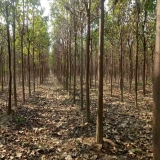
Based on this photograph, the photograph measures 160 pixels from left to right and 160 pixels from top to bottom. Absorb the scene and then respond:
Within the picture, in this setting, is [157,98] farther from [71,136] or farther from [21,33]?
[21,33]

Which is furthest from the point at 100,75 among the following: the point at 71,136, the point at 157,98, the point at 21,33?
the point at 21,33

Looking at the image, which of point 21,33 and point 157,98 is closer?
point 157,98

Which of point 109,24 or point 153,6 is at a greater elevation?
point 109,24

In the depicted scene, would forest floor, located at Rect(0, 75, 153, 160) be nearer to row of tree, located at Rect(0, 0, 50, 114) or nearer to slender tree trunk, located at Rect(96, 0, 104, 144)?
slender tree trunk, located at Rect(96, 0, 104, 144)

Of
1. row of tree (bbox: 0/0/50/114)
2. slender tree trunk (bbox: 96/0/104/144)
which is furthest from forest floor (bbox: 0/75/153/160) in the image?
row of tree (bbox: 0/0/50/114)

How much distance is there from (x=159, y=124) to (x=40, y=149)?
178 inches

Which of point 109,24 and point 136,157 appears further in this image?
point 109,24

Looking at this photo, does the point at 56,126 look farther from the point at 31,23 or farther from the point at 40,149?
the point at 31,23

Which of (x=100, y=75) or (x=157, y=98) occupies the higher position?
(x=100, y=75)

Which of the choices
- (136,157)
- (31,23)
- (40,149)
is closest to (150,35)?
(31,23)

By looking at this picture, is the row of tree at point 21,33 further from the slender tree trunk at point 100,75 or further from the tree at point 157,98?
the tree at point 157,98

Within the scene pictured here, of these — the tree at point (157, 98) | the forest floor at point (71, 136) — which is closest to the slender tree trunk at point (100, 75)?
the forest floor at point (71, 136)

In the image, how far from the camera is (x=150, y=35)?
16016mm

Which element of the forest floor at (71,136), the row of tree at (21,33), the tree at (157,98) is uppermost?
the row of tree at (21,33)
